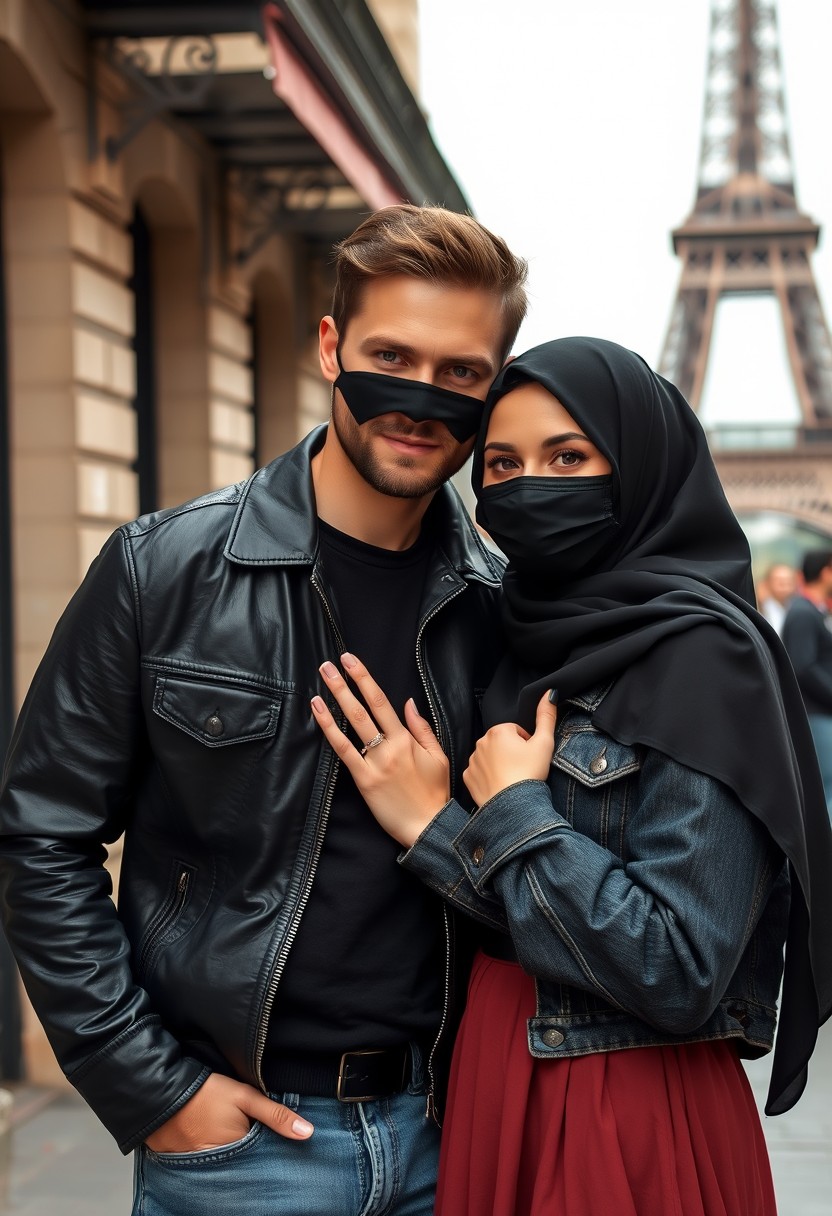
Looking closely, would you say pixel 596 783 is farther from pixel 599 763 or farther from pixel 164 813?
pixel 164 813

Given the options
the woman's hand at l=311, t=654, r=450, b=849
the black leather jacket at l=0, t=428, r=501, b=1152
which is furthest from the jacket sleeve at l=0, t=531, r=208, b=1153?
the woman's hand at l=311, t=654, r=450, b=849

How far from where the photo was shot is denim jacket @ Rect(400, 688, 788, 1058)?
1690 mm

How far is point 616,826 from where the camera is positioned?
183 cm

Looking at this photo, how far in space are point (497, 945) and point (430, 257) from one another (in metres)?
1.02

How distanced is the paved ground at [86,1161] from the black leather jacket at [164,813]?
2576 millimetres

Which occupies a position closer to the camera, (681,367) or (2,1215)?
(2,1215)

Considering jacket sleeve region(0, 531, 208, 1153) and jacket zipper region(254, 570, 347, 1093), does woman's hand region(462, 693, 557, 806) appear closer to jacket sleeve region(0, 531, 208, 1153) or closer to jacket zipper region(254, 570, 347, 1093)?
jacket zipper region(254, 570, 347, 1093)

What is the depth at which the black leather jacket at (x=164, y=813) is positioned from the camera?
6.15 feet

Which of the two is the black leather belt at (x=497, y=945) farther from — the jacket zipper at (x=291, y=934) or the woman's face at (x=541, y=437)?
the woman's face at (x=541, y=437)

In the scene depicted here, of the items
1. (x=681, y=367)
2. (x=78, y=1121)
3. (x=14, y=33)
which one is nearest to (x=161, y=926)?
(x=78, y=1121)

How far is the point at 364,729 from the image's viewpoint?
1.93 m

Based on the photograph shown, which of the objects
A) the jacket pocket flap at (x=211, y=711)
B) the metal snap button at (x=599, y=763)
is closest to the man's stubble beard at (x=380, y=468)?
the jacket pocket flap at (x=211, y=711)

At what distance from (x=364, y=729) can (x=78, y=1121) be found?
3567 millimetres

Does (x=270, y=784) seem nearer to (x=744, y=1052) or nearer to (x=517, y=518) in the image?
(x=517, y=518)
